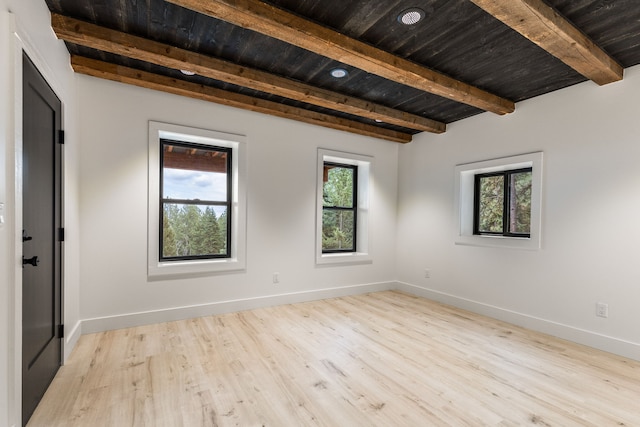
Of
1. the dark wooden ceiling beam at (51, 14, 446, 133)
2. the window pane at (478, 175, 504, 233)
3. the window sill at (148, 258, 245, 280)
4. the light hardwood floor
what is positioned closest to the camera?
the light hardwood floor

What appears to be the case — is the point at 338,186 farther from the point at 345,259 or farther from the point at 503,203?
the point at 503,203

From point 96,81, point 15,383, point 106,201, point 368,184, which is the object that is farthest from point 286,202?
point 15,383

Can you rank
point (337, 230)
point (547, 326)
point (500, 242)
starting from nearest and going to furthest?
point (547, 326), point (500, 242), point (337, 230)

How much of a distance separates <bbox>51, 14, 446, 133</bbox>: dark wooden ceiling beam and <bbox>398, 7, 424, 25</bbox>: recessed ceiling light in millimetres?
1301

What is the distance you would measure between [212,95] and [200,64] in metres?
0.76

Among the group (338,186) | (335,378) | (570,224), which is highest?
(338,186)

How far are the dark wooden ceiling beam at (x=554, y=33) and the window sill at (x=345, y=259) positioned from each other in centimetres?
330

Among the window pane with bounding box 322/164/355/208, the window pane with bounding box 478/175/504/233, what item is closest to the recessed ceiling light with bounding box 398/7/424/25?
the window pane with bounding box 478/175/504/233

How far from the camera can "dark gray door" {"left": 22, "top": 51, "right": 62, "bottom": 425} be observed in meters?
1.79

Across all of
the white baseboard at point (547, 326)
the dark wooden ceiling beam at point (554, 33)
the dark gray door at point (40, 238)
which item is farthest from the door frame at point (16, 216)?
the white baseboard at point (547, 326)

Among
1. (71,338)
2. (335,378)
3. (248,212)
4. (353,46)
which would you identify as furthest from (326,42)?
(71,338)

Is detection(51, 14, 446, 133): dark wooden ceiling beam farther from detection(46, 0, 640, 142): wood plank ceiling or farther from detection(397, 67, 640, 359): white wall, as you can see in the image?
detection(397, 67, 640, 359): white wall

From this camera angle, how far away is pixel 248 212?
13.0 feet

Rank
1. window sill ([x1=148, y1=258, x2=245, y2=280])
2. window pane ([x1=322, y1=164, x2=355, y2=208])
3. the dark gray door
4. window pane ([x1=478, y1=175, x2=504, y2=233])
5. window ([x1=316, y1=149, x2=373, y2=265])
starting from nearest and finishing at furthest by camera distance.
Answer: the dark gray door < window sill ([x1=148, y1=258, x2=245, y2=280]) < window pane ([x1=478, y1=175, x2=504, y2=233]) < window ([x1=316, y1=149, x2=373, y2=265]) < window pane ([x1=322, y1=164, x2=355, y2=208])
